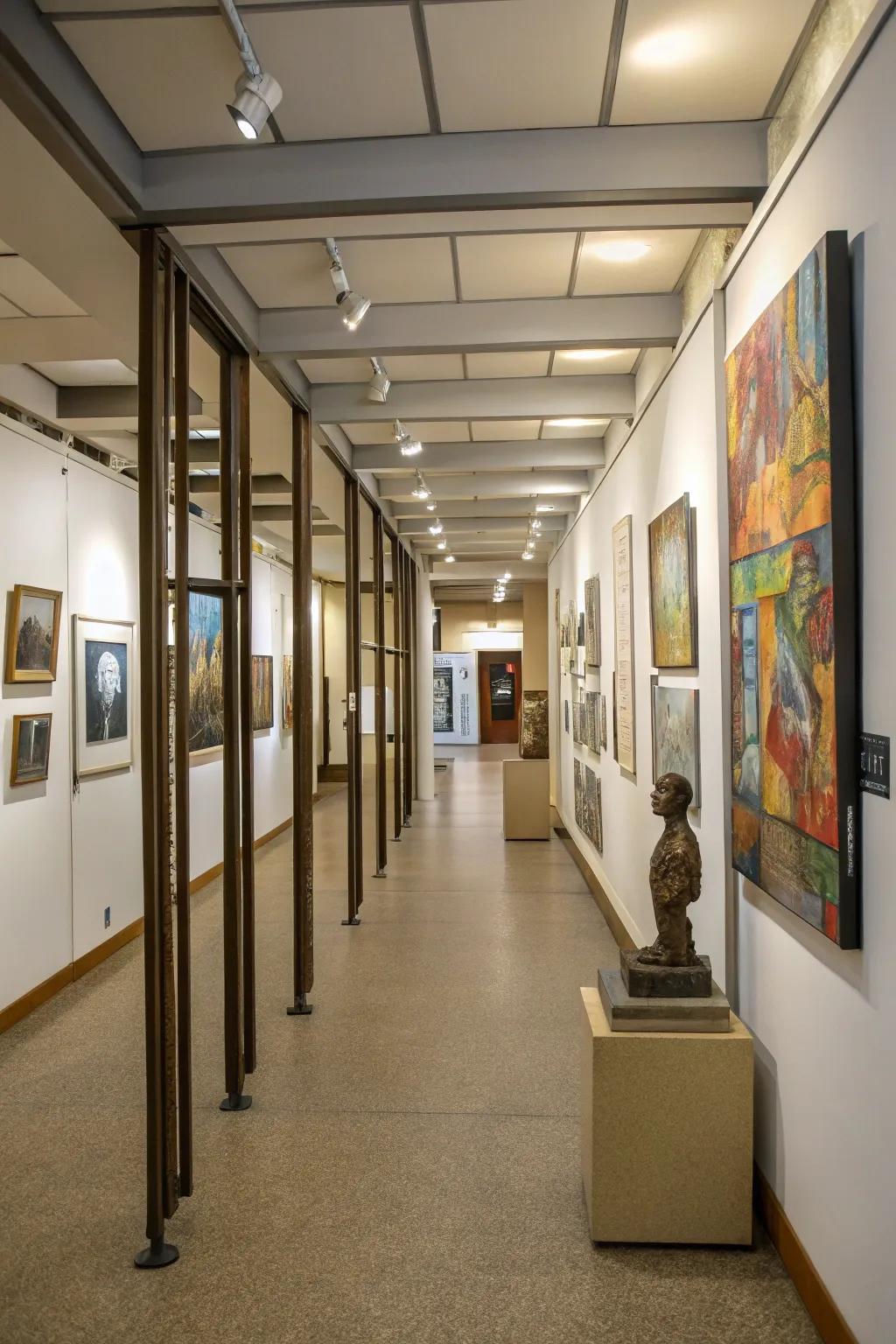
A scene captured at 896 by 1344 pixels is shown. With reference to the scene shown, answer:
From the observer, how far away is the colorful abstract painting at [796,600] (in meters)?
2.29

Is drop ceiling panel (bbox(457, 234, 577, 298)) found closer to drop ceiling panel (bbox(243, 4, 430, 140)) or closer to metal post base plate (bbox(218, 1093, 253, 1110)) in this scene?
drop ceiling panel (bbox(243, 4, 430, 140))

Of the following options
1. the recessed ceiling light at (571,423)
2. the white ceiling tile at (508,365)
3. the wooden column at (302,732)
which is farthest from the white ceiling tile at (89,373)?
the recessed ceiling light at (571,423)

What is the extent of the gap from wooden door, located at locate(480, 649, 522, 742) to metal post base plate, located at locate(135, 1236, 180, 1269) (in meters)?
24.8

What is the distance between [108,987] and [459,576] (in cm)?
1211

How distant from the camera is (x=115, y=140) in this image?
9.89 ft

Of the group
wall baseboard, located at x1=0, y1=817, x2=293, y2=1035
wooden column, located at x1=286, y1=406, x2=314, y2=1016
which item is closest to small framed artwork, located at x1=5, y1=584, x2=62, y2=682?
wooden column, located at x1=286, y1=406, x2=314, y2=1016

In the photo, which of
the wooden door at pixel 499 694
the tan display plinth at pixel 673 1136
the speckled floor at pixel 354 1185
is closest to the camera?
the speckled floor at pixel 354 1185

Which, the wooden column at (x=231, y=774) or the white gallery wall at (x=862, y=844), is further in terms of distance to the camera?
the wooden column at (x=231, y=774)

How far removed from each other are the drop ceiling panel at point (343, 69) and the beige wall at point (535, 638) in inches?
534

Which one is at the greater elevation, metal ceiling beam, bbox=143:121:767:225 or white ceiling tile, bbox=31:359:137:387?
white ceiling tile, bbox=31:359:137:387

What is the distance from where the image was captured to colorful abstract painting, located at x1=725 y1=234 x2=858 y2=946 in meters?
2.29

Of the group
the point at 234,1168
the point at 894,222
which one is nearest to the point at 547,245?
the point at 894,222

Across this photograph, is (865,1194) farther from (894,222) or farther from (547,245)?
(547,245)

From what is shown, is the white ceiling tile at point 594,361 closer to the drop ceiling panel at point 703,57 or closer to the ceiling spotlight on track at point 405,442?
the ceiling spotlight on track at point 405,442
